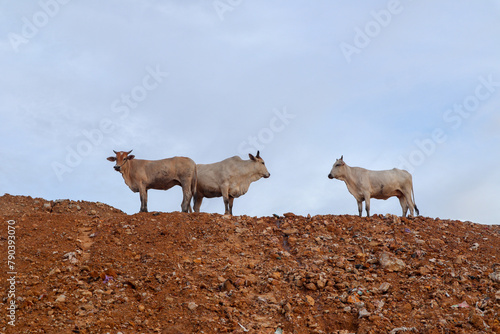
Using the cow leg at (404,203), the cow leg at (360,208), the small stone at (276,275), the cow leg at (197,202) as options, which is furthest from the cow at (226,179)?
the small stone at (276,275)

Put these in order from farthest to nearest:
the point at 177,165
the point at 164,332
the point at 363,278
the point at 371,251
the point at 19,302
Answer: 1. the point at 177,165
2. the point at 371,251
3. the point at 363,278
4. the point at 19,302
5. the point at 164,332

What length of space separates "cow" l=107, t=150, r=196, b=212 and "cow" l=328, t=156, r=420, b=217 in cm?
646

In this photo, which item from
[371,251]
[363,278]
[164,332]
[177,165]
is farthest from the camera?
[177,165]

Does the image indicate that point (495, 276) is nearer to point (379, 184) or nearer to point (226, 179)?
point (379, 184)

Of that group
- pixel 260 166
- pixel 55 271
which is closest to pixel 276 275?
pixel 55 271

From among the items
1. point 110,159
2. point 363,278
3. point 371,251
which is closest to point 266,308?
point 363,278

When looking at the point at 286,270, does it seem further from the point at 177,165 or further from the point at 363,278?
the point at 177,165

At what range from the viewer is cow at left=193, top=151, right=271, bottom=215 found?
69.9ft

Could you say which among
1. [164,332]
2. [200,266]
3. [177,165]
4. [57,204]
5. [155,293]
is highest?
[177,165]

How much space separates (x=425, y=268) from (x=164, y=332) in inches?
267

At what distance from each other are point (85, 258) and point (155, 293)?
260 centimetres

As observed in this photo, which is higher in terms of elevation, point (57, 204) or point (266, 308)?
point (57, 204)

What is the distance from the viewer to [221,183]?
21281 mm

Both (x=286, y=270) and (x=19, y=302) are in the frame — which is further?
(x=286, y=270)
